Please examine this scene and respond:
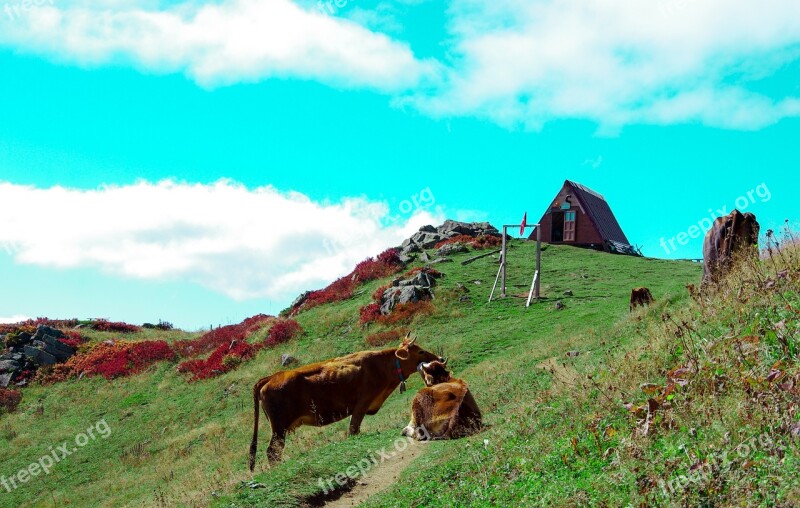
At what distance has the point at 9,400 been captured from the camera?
1153 inches

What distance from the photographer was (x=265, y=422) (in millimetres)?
19172

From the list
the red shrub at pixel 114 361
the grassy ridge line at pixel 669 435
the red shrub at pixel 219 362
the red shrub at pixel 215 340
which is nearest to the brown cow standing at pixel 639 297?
the grassy ridge line at pixel 669 435

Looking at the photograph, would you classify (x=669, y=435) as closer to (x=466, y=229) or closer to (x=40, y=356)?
(x=40, y=356)

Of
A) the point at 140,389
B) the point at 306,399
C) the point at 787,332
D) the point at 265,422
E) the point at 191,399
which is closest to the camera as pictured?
the point at 787,332

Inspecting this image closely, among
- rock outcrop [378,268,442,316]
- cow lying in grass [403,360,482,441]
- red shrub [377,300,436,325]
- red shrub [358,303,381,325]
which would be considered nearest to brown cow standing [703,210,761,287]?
cow lying in grass [403,360,482,441]

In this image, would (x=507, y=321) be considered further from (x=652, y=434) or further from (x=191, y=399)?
(x=652, y=434)

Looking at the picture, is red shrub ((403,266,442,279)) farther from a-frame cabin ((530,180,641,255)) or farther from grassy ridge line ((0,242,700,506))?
a-frame cabin ((530,180,641,255))

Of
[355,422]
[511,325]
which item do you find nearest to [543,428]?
[355,422]

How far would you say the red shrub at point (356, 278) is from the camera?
38.1 meters

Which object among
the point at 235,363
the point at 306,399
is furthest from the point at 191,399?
the point at 306,399

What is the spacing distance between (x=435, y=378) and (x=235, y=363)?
1719 centimetres

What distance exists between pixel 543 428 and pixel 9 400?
28.5 meters

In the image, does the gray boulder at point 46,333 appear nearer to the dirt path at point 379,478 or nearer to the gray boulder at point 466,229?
the gray boulder at point 466,229

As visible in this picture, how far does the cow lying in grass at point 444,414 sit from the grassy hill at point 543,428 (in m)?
0.41
